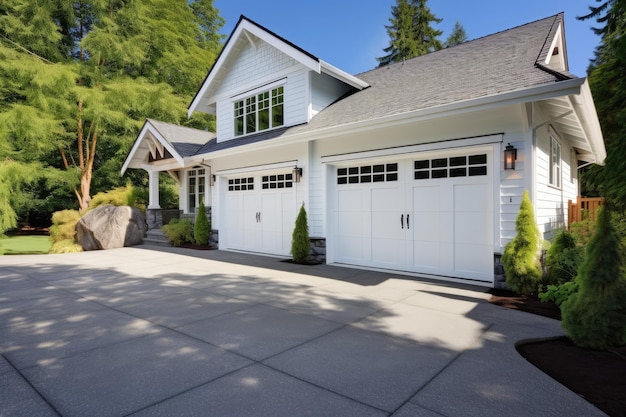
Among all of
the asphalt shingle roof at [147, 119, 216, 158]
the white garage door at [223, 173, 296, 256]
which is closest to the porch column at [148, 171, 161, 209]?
the asphalt shingle roof at [147, 119, 216, 158]

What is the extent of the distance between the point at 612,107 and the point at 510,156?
878 centimetres

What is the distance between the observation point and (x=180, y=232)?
1214cm

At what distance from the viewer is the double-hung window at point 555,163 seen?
23.2 ft

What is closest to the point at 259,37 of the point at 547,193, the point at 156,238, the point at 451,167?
the point at 451,167

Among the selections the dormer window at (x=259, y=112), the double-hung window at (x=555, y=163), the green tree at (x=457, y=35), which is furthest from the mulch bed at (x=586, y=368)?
the green tree at (x=457, y=35)

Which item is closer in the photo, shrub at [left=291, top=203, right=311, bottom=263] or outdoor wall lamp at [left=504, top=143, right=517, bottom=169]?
outdoor wall lamp at [left=504, top=143, right=517, bottom=169]

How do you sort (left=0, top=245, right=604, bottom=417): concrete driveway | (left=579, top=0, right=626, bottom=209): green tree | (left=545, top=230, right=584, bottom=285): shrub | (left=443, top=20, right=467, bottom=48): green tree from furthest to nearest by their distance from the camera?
(left=443, top=20, right=467, bottom=48): green tree
(left=579, top=0, right=626, bottom=209): green tree
(left=545, top=230, right=584, bottom=285): shrub
(left=0, top=245, right=604, bottom=417): concrete driveway

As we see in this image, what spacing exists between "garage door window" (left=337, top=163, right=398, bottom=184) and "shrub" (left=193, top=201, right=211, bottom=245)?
566 cm

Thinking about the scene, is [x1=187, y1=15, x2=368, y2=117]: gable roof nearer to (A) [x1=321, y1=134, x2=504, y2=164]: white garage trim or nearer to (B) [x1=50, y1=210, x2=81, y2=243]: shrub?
(A) [x1=321, y1=134, x2=504, y2=164]: white garage trim

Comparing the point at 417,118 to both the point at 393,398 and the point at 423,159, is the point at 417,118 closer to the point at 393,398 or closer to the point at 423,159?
the point at 423,159

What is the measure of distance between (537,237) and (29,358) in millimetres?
6619

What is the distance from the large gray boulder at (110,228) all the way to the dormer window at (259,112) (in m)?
5.40

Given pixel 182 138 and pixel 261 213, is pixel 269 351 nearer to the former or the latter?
pixel 261 213

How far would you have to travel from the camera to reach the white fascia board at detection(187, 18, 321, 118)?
8891mm
